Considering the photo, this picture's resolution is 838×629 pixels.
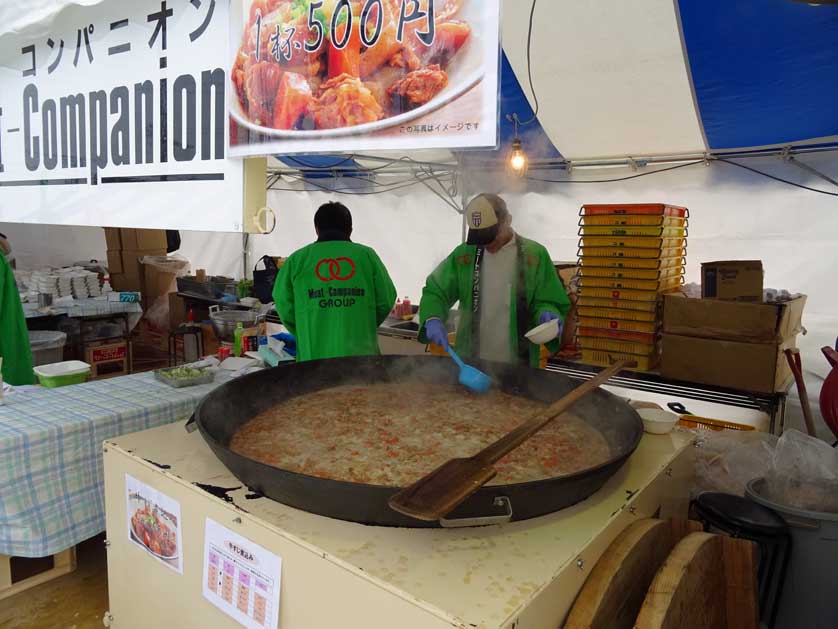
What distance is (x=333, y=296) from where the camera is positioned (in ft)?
10.1

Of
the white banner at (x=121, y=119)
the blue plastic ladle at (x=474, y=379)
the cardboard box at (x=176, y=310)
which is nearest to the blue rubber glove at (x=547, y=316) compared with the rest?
the blue plastic ladle at (x=474, y=379)

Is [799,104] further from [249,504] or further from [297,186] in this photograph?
[297,186]

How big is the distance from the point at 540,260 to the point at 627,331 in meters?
1.30

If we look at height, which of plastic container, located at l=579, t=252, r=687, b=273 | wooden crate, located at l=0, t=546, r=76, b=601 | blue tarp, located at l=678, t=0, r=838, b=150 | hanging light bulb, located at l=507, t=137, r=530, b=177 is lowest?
wooden crate, located at l=0, t=546, r=76, b=601

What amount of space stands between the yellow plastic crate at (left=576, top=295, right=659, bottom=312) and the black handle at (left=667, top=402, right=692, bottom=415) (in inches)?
31.8

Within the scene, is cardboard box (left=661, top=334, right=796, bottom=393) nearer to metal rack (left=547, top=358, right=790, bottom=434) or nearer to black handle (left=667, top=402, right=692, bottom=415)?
metal rack (left=547, top=358, right=790, bottom=434)

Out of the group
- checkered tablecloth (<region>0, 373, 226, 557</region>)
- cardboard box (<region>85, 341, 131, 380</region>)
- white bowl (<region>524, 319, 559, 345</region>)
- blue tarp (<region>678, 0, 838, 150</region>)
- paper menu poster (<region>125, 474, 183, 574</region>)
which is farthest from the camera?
cardboard box (<region>85, 341, 131, 380</region>)

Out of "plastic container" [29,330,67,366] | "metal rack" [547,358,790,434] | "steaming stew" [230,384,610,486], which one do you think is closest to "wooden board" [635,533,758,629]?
"steaming stew" [230,384,610,486]

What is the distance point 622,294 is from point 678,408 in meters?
1.06

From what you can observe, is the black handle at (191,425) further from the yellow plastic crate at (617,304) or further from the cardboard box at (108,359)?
the cardboard box at (108,359)

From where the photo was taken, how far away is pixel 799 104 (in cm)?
343

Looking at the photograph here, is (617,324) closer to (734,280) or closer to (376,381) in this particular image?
(734,280)

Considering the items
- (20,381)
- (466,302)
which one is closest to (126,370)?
(20,381)

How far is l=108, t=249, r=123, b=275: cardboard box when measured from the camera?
760cm
